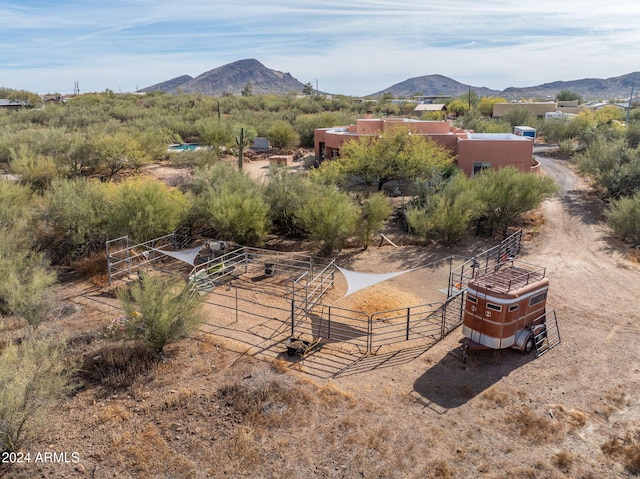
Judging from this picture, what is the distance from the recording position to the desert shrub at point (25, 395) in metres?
9.29

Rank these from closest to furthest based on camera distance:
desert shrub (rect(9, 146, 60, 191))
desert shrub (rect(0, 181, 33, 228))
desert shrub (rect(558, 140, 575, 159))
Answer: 1. desert shrub (rect(0, 181, 33, 228))
2. desert shrub (rect(9, 146, 60, 191))
3. desert shrub (rect(558, 140, 575, 159))

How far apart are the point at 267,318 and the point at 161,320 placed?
13.2 feet

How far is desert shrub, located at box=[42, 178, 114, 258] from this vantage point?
2081 cm

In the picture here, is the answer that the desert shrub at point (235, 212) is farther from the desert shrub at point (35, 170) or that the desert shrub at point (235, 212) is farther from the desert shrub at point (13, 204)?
the desert shrub at point (35, 170)

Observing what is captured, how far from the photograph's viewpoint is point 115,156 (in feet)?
117

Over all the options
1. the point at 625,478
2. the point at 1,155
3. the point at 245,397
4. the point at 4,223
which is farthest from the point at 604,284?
the point at 1,155

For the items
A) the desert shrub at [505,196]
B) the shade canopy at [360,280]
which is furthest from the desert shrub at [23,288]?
the desert shrub at [505,196]

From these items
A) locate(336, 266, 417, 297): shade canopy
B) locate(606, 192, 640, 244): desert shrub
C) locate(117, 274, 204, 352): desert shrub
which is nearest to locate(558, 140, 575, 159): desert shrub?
locate(606, 192, 640, 244): desert shrub

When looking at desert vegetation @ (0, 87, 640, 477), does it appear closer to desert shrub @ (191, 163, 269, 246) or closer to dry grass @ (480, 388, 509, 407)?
desert shrub @ (191, 163, 269, 246)

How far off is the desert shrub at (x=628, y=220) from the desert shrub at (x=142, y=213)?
22.2 metres

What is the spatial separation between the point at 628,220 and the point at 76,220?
1040 inches

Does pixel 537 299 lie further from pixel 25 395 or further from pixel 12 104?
pixel 12 104

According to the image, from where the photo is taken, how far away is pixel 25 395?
31.4 feet

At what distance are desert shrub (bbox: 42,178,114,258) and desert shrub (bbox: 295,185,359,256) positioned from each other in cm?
910
